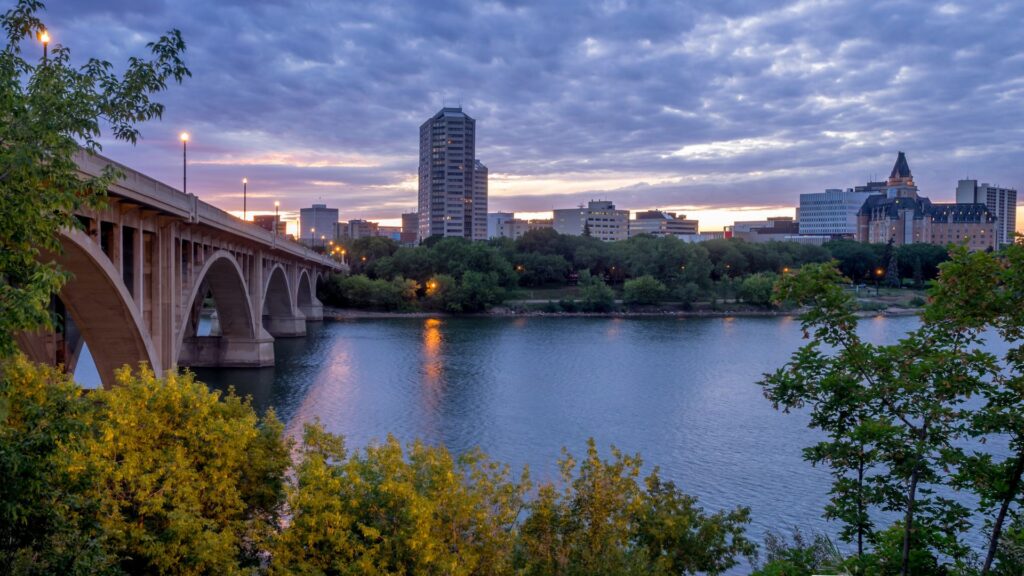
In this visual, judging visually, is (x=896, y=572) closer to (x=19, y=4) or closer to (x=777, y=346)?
(x=19, y=4)

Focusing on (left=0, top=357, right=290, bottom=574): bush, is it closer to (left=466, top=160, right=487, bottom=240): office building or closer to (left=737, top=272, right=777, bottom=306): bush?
(left=737, top=272, right=777, bottom=306): bush

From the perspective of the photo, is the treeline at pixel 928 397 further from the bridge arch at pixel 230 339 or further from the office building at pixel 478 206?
the office building at pixel 478 206

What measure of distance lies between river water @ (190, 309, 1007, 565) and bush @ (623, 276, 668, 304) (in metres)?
23.3

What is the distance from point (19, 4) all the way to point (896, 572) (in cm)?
1240

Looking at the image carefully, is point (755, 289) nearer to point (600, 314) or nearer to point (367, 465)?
point (600, 314)

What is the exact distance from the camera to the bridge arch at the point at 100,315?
18219 millimetres

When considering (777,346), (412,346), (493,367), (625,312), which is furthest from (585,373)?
(625,312)

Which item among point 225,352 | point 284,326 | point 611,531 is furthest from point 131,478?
point 284,326

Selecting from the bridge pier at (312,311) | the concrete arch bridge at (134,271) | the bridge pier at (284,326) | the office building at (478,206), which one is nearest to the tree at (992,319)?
the concrete arch bridge at (134,271)

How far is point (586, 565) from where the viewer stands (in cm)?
1024

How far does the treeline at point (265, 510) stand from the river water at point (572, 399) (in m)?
7.35

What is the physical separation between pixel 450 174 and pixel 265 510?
17140 centimetres

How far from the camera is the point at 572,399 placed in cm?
3594

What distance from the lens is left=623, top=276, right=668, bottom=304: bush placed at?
88500mm
